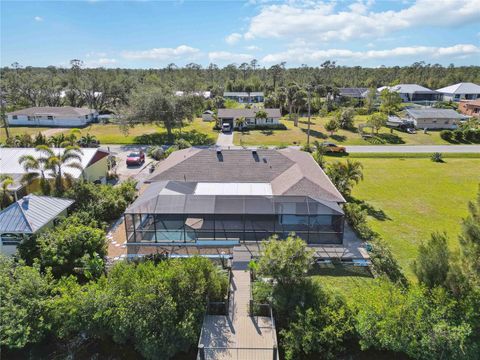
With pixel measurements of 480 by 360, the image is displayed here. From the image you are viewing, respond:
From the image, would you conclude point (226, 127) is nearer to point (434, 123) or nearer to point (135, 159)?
point (135, 159)

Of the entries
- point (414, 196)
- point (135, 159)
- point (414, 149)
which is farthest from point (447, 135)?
point (135, 159)

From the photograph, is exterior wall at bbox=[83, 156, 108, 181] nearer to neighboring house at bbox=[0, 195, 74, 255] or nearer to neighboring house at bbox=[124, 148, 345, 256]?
neighboring house at bbox=[0, 195, 74, 255]

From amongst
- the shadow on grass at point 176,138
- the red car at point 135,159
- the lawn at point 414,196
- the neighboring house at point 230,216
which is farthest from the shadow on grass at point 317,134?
the neighboring house at point 230,216

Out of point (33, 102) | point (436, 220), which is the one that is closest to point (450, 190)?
point (436, 220)

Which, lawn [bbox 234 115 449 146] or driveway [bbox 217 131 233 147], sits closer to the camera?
driveway [bbox 217 131 233 147]

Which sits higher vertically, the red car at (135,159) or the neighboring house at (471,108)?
the neighboring house at (471,108)

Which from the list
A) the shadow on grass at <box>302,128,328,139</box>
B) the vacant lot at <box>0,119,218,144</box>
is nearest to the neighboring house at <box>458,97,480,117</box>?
the shadow on grass at <box>302,128,328,139</box>

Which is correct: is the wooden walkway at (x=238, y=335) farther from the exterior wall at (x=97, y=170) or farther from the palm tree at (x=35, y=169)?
the exterior wall at (x=97, y=170)
